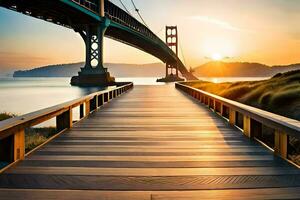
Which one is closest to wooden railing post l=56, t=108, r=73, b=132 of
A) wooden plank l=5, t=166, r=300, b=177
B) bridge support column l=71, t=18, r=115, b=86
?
wooden plank l=5, t=166, r=300, b=177

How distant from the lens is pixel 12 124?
454 cm

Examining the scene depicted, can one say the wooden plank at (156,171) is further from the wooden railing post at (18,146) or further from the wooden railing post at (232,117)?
the wooden railing post at (232,117)

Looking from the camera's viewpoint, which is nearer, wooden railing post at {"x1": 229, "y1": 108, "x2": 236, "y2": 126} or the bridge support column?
wooden railing post at {"x1": 229, "y1": 108, "x2": 236, "y2": 126}

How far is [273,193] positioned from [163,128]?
15.7ft

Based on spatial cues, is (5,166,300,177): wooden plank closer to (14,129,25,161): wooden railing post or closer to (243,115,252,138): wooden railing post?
(14,129,25,161): wooden railing post

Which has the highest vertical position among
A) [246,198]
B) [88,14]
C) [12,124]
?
[88,14]

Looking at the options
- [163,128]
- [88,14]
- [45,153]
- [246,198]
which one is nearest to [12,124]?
[45,153]

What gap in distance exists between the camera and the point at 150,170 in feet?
14.9

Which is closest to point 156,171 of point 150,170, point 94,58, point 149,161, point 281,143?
point 150,170

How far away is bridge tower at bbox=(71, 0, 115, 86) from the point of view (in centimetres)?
4978

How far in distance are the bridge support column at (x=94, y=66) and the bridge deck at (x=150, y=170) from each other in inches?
1696

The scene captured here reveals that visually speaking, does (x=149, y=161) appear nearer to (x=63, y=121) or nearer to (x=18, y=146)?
(x=18, y=146)

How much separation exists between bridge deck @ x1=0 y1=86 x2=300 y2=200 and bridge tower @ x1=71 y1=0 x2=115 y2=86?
4315cm

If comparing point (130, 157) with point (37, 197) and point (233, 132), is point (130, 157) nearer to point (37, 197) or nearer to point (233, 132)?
point (37, 197)
